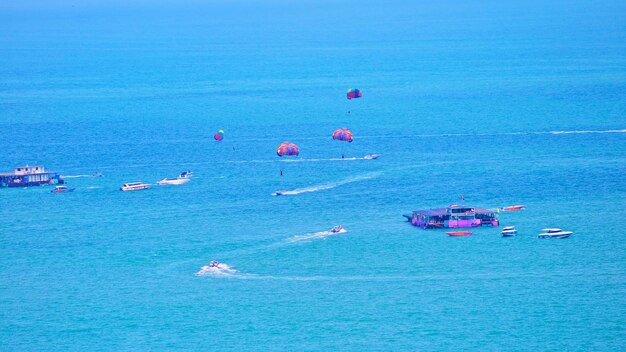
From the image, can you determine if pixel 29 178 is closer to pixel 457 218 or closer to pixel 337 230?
pixel 337 230

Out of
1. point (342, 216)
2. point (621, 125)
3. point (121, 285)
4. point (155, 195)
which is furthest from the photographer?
point (621, 125)

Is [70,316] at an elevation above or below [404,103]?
below

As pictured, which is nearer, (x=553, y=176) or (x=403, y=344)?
(x=403, y=344)

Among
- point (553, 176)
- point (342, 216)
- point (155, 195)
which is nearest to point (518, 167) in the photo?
point (553, 176)

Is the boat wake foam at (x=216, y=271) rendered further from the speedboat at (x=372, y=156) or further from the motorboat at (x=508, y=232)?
the speedboat at (x=372, y=156)

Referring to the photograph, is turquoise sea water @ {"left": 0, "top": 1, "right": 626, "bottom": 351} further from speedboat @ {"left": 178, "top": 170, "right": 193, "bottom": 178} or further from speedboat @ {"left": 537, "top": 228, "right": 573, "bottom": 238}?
speedboat @ {"left": 178, "top": 170, "right": 193, "bottom": 178}

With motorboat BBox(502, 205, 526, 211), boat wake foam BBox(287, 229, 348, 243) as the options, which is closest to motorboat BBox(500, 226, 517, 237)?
motorboat BBox(502, 205, 526, 211)

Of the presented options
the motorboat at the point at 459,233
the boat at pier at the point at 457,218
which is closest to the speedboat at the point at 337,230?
the boat at pier at the point at 457,218

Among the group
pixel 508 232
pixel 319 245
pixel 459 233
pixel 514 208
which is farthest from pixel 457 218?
pixel 319 245

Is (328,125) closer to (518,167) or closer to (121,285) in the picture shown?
(518,167)
